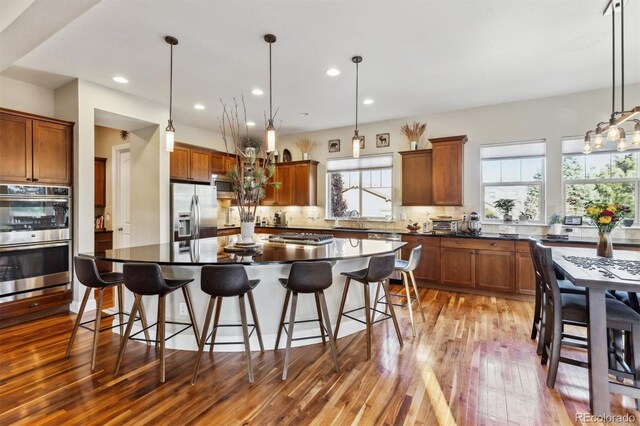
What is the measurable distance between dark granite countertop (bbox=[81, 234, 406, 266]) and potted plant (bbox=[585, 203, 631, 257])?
1.75 metres

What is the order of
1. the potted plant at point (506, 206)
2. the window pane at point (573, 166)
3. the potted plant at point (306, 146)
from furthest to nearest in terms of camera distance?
the potted plant at point (306, 146) < the potted plant at point (506, 206) < the window pane at point (573, 166)

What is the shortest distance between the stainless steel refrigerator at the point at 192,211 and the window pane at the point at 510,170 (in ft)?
16.8

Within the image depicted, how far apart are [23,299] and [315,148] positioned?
17.3ft

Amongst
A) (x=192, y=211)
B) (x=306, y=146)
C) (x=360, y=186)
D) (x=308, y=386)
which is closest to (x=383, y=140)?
(x=360, y=186)

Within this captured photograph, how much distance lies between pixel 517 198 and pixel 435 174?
4.39 ft

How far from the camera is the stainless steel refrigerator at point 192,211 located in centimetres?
503

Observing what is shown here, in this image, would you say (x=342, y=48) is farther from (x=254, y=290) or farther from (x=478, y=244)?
(x=478, y=244)

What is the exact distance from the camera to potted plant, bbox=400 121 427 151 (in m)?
5.59

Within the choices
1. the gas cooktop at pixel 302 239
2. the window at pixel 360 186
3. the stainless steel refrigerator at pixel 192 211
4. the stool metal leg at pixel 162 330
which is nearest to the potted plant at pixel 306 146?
the window at pixel 360 186

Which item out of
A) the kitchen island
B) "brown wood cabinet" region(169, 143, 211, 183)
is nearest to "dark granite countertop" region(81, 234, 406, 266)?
the kitchen island

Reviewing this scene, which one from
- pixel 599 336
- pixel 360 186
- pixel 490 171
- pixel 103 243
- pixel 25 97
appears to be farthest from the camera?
pixel 360 186

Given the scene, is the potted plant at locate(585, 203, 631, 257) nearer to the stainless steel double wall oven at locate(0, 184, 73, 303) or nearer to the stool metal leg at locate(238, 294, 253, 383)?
the stool metal leg at locate(238, 294, 253, 383)

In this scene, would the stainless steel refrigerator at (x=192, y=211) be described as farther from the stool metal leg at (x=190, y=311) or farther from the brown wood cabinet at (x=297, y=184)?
the stool metal leg at (x=190, y=311)

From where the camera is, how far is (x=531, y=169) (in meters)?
4.96
